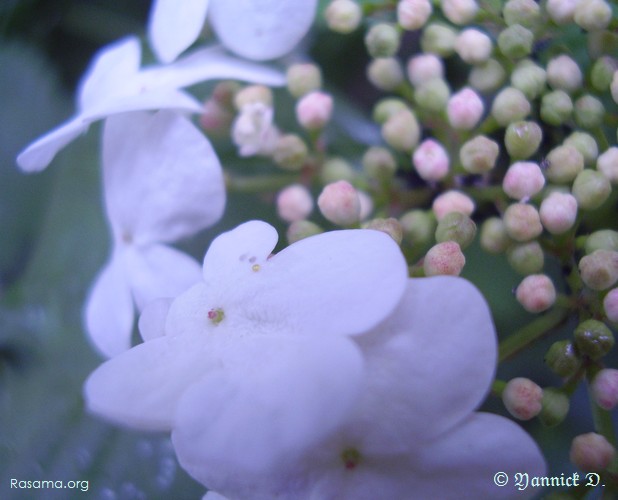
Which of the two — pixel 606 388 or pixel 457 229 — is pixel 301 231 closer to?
pixel 457 229

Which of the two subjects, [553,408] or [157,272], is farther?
[157,272]

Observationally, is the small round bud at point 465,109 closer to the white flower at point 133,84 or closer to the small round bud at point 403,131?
the small round bud at point 403,131

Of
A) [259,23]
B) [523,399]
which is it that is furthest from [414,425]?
[259,23]

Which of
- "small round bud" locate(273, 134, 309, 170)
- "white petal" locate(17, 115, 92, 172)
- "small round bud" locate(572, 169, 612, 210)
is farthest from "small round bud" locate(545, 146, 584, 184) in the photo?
"white petal" locate(17, 115, 92, 172)

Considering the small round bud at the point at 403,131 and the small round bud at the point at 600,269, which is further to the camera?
the small round bud at the point at 403,131

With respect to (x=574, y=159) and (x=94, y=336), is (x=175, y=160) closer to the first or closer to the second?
(x=94, y=336)

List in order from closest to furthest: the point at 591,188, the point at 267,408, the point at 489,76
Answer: the point at 267,408
the point at 591,188
the point at 489,76

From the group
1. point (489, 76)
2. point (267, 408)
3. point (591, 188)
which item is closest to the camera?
point (267, 408)

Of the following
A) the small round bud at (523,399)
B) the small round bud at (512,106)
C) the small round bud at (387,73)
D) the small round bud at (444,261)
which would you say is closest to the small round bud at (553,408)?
the small round bud at (523,399)
